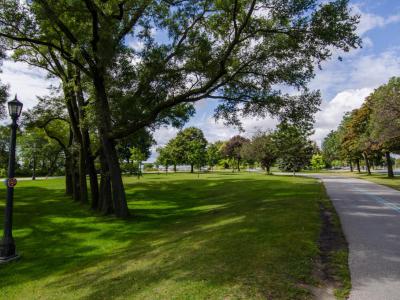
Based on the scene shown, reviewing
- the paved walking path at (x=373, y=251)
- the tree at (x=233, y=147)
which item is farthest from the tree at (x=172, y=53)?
the tree at (x=233, y=147)

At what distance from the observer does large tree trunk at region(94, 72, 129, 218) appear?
1395 cm

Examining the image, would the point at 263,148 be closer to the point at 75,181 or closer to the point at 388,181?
the point at 388,181

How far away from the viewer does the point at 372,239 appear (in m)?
7.34

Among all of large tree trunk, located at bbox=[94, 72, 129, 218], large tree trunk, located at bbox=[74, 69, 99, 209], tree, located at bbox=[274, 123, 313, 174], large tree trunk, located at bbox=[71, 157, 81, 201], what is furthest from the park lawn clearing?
large tree trunk, located at bbox=[71, 157, 81, 201]

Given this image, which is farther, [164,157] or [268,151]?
[164,157]

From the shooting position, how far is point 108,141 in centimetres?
1452

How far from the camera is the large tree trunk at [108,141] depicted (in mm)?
13953

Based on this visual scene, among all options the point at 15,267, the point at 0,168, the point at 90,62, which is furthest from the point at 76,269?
the point at 0,168

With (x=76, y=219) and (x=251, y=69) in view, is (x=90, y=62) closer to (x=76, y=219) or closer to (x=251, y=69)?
(x=251, y=69)

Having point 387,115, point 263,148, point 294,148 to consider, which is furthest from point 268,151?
point 387,115

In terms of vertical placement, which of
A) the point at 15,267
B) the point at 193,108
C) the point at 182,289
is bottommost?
the point at 15,267

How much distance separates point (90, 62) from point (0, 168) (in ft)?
208

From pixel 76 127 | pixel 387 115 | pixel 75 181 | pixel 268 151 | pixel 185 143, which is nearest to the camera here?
pixel 76 127

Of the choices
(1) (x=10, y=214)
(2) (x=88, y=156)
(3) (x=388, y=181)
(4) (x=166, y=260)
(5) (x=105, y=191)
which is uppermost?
(2) (x=88, y=156)
